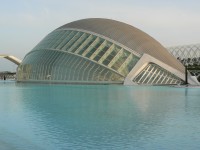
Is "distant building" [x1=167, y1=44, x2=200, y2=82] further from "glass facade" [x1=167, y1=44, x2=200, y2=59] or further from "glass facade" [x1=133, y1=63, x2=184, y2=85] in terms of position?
"glass facade" [x1=133, y1=63, x2=184, y2=85]

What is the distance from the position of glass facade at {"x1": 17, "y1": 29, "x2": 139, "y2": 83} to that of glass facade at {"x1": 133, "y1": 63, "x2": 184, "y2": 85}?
1.98 m

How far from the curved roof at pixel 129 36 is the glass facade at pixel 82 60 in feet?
5.63

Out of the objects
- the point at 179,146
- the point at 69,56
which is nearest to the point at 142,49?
the point at 69,56

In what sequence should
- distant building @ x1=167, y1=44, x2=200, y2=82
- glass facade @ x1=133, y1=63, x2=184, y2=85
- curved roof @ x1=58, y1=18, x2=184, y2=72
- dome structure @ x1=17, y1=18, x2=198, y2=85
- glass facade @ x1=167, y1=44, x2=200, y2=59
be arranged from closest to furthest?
dome structure @ x1=17, y1=18, x2=198, y2=85
glass facade @ x1=133, y1=63, x2=184, y2=85
curved roof @ x1=58, y1=18, x2=184, y2=72
distant building @ x1=167, y1=44, x2=200, y2=82
glass facade @ x1=167, y1=44, x2=200, y2=59

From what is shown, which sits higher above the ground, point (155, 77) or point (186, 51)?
point (186, 51)

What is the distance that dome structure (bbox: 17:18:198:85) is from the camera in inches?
2115

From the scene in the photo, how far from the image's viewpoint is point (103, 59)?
176 feet

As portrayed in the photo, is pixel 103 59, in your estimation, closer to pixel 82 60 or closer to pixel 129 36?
pixel 82 60

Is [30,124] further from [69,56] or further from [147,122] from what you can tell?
[69,56]

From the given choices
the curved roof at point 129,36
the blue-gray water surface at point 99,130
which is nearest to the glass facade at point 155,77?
the curved roof at point 129,36

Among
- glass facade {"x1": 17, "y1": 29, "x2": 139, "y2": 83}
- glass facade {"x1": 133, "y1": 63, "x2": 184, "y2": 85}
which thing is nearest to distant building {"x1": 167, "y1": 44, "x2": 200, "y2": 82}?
glass facade {"x1": 133, "y1": 63, "x2": 184, "y2": 85}

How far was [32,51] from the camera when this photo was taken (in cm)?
6469

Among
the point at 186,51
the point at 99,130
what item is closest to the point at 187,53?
the point at 186,51

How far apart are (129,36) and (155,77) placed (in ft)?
27.9
